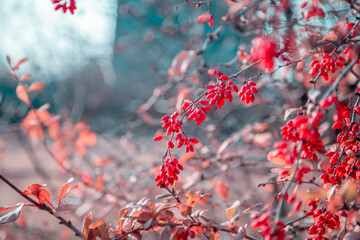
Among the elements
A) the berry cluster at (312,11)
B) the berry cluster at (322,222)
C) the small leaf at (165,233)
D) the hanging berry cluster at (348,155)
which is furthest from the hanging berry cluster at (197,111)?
the berry cluster at (312,11)

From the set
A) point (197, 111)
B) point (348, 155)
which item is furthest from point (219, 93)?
point (348, 155)

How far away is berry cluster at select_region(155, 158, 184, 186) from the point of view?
101cm

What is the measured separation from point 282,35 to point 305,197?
0.60 metres

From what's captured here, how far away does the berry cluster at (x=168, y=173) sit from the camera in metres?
1.01

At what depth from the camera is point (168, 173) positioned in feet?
3.39

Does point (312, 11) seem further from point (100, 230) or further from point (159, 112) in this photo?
point (159, 112)

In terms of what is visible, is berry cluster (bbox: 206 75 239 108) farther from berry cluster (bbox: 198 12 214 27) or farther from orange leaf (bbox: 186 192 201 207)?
berry cluster (bbox: 198 12 214 27)

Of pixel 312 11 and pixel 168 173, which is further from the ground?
pixel 312 11

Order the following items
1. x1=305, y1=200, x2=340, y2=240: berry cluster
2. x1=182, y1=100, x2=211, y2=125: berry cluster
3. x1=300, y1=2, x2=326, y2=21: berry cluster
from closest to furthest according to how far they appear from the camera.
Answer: x1=305, y1=200, x2=340, y2=240: berry cluster → x1=182, y1=100, x2=211, y2=125: berry cluster → x1=300, y1=2, x2=326, y2=21: berry cluster

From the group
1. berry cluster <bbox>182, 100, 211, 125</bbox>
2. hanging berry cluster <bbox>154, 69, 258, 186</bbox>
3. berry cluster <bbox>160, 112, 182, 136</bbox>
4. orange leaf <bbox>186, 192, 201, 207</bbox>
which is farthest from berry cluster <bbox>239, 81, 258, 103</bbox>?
orange leaf <bbox>186, 192, 201, 207</bbox>

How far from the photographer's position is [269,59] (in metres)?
0.86

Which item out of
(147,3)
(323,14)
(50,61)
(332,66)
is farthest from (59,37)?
(332,66)

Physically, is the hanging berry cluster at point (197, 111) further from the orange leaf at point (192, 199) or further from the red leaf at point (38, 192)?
the red leaf at point (38, 192)

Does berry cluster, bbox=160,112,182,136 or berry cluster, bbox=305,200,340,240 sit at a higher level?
berry cluster, bbox=160,112,182,136
